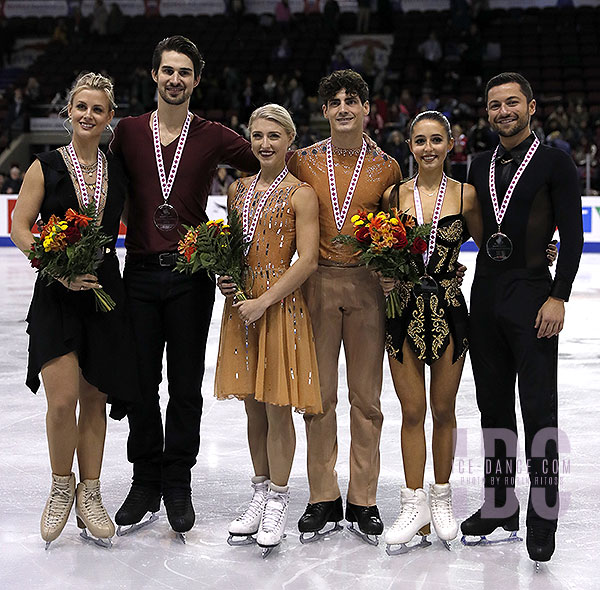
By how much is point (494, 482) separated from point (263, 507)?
90cm

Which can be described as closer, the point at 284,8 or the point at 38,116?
the point at 38,116

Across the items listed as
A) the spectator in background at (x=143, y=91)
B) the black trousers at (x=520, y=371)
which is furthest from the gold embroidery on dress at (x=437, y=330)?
the spectator in background at (x=143, y=91)

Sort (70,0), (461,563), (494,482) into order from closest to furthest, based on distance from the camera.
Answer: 1. (461,563)
2. (494,482)
3. (70,0)

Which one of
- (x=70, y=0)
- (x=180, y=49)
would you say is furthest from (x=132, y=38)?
(x=180, y=49)

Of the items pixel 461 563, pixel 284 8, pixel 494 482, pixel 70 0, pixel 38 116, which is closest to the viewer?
pixel 461 563

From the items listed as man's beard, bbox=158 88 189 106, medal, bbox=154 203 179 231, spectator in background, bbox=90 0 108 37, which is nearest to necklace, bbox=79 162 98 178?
medal, bbox=154 203 179 231

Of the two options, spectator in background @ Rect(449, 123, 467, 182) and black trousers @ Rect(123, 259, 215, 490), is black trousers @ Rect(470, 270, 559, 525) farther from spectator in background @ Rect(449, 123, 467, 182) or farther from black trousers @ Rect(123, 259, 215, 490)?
spectator in background @ Rect(449, 123, 467, 182)

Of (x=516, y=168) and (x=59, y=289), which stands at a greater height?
(x=516, y=168)

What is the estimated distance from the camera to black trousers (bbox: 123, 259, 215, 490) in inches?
139

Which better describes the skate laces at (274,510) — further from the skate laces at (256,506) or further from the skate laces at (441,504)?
the skate laces at (441,504)

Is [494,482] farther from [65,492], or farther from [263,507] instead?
[65,492]

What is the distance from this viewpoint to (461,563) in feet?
10.8

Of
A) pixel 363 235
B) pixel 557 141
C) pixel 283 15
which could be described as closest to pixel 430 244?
pixel 363 235

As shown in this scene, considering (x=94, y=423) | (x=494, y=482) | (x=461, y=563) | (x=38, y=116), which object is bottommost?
(x=461, y=563)
